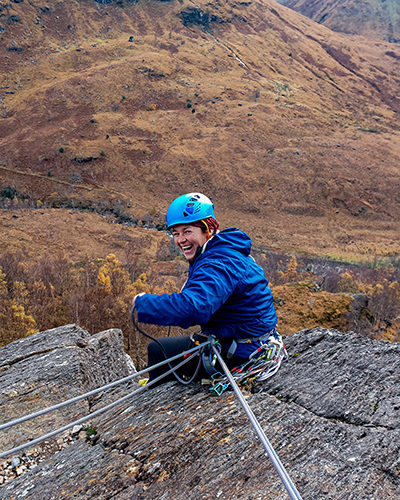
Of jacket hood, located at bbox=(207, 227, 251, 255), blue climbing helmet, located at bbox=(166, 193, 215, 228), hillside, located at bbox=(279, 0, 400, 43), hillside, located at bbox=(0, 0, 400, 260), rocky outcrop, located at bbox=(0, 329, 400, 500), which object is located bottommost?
hillside, located at bbox=(0, 0, 400, 260)

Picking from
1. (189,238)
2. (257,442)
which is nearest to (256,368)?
(257,442)

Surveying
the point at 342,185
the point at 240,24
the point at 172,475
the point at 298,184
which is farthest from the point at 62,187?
the point at 240,24

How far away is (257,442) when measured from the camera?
317cm

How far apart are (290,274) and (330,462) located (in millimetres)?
27994

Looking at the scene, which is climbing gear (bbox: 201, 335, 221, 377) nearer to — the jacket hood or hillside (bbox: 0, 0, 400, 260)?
the jacket hood

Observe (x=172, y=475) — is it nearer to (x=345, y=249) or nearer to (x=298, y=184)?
(x=345, y=249)

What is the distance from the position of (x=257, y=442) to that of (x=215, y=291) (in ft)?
4.61

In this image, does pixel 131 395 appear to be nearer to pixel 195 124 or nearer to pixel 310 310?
pixel 310 310

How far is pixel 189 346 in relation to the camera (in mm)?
4121

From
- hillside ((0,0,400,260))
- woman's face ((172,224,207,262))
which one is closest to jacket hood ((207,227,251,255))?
woman's face ((172,224,207,262))

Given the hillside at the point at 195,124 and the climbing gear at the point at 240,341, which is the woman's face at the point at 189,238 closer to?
the climbing gear at the point at 240,341

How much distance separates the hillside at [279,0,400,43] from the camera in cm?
16438

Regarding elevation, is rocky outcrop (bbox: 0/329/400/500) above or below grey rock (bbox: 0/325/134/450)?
above

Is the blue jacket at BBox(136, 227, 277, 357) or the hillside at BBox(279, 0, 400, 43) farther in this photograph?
the hillside at BBox(279, 0, 400, 43)
